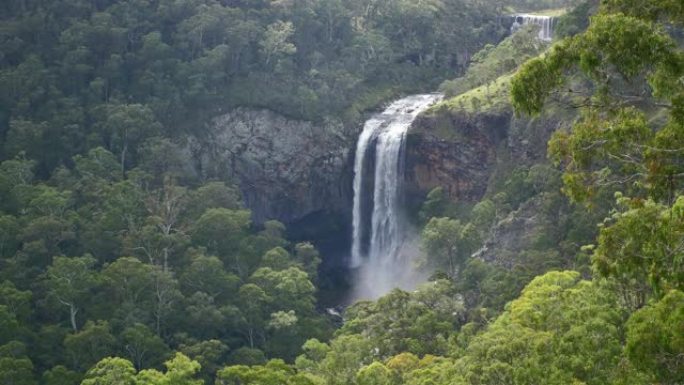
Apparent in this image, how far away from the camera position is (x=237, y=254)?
4584cm

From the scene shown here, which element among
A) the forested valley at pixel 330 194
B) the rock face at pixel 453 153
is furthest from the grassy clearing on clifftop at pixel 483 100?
the rock face at pixel 453 153

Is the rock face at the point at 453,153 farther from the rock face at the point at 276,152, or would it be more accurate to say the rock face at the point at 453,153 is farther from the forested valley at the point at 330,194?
the rock face at the point at 276,152

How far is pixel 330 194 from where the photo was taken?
56.9 meters

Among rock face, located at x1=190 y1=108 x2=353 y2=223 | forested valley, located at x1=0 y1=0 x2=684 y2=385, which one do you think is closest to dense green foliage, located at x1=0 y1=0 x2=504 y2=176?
forested valley, located at x1=0 y1=0 x2=684 y2=385

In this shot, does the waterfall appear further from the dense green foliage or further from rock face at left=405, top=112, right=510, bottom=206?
rock face at left=405, top=112, right=510, bottom=206

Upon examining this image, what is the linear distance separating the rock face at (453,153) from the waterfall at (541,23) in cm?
1673

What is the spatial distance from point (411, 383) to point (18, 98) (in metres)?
35.5

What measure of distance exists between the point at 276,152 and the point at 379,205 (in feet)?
25.7

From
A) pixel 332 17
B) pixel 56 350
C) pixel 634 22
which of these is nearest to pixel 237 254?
pixel 56 350

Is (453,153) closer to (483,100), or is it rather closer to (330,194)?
(483,100)

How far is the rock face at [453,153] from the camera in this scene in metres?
50.3

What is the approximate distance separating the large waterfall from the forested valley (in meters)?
0.16

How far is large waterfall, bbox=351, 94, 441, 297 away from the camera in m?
53.2

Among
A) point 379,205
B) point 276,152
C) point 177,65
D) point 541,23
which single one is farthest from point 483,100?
point 177,65
